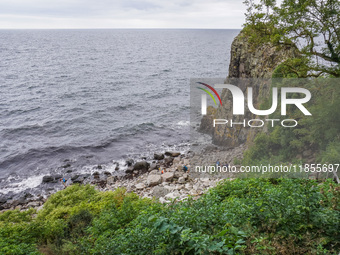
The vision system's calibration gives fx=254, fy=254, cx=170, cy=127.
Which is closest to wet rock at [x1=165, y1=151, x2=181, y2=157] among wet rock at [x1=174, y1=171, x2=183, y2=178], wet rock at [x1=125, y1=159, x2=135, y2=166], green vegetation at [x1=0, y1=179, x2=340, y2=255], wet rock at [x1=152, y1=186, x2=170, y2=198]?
wet rock at [x1=125, y1=159, x2=135, y2=166]

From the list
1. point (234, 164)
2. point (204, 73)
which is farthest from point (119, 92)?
point (234, 164)

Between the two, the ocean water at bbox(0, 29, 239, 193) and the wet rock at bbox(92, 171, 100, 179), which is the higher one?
the ocean water at bbox(0, 29, 239, 193)

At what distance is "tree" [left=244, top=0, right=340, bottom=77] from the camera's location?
1322 centimetres

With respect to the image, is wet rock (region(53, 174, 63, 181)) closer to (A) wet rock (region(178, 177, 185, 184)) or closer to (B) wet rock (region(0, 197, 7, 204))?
(B) wet rock (region(0, 197, 7, 204))

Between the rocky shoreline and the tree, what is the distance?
9635 millimetres

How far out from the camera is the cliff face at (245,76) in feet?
69.7

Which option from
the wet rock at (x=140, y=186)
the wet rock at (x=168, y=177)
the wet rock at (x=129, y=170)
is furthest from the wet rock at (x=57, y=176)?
the wet rock at (x=168, y=177)

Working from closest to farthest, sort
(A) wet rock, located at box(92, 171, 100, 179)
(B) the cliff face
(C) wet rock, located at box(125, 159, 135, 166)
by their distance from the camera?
(B) the cliff face
(A) wet rock, located at box(92, 171, 100, 179)
(C) wet rock, located at box(125, 159, 135, 166)

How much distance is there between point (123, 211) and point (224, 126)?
19911 millimetres

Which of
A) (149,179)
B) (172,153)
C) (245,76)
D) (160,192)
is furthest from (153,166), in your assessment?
(245,76)

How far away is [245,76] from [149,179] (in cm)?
1397

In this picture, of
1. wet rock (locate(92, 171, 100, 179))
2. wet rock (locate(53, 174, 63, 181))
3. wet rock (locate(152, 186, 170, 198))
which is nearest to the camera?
wet rock (locate(152, 186, 170, 198))

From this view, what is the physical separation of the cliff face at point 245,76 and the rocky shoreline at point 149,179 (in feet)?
5.56

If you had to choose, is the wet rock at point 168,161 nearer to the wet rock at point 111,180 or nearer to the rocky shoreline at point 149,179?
the rocky shoreline at point 149,179
